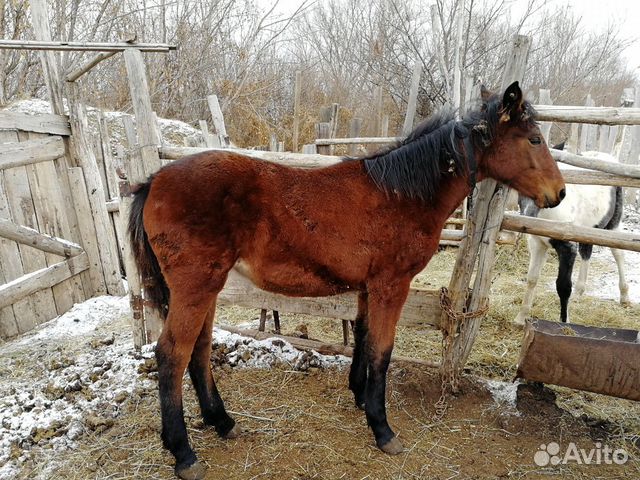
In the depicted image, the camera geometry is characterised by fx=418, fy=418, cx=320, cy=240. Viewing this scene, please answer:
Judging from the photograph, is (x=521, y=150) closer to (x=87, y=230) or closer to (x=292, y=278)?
(x=292, y=278)

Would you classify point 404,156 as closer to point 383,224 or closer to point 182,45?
point 383,224

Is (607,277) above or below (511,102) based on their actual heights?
below

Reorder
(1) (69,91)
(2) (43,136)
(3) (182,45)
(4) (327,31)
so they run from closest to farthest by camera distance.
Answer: (1) (69,91)
(2) (43,136)
(3) (182,45)
(4) (327,31)

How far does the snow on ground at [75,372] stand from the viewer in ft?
9.25

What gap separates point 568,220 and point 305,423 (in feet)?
11.4

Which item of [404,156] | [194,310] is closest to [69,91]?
[194,310]

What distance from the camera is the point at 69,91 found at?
442cm

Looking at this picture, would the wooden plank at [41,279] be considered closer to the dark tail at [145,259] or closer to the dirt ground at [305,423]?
the dirt ground at [305,423]

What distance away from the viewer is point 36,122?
4.59 metres

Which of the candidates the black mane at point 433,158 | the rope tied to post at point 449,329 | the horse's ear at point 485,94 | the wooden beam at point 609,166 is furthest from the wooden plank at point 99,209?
the wooden beam at point 609,166

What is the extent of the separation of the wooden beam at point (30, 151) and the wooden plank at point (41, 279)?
3.90 feet

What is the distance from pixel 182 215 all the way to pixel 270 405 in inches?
65.7

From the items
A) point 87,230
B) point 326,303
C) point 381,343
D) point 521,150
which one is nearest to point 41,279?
point 87,230

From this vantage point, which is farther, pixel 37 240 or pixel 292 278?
pixel 37 240
